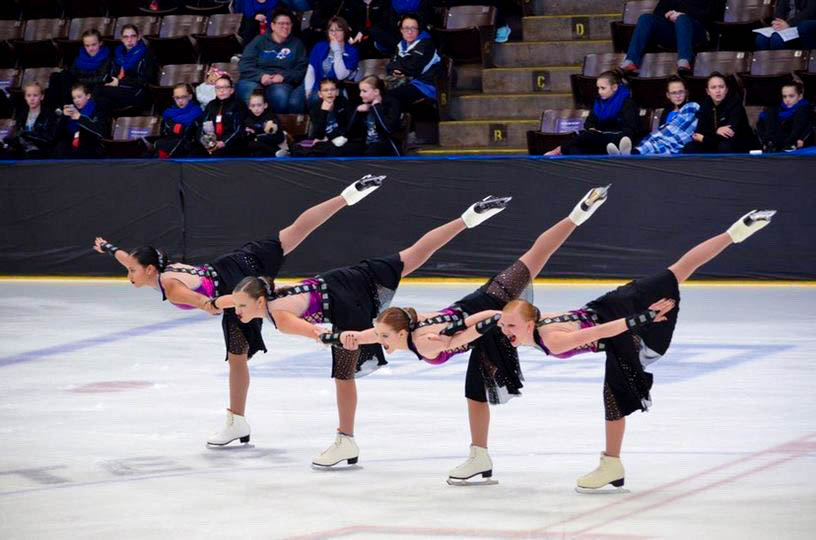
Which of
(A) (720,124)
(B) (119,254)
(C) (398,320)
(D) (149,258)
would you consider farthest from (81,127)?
(C) (398,320)

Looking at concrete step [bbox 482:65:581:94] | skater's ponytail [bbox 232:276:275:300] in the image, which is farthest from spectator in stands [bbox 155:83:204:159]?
skater's ponytail [bbox 232:276:275:300]

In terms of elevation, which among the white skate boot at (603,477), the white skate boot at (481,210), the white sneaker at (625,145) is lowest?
the white skate boot at (603,477)

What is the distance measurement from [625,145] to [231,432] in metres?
7.27

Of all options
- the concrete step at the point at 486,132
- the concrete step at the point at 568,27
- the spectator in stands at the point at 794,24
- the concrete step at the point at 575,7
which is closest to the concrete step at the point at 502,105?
the concrete step at the point at 486,132

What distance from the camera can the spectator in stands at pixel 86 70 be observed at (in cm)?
1745

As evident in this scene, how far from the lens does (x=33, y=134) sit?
16688 mm

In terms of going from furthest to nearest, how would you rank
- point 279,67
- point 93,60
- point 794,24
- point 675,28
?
point 93,60 → point 279,67 → point 675,28 → point 794,24

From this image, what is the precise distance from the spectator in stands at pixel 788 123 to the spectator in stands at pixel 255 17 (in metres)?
6.37

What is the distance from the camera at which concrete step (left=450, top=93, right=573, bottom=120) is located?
1644cm

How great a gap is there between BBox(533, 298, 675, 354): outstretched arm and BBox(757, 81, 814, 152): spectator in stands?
7.91 metres

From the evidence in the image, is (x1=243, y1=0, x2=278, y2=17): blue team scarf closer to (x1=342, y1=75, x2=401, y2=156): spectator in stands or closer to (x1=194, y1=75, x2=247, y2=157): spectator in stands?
(x1=194, y1=75, x2=247, y2=157): spectator in stands

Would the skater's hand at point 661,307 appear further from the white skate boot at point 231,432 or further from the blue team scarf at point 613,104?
the blue team scarf at point 613,104

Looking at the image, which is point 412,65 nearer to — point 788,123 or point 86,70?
point 788,123

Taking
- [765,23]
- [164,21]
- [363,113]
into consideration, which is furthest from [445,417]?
[164,21]
